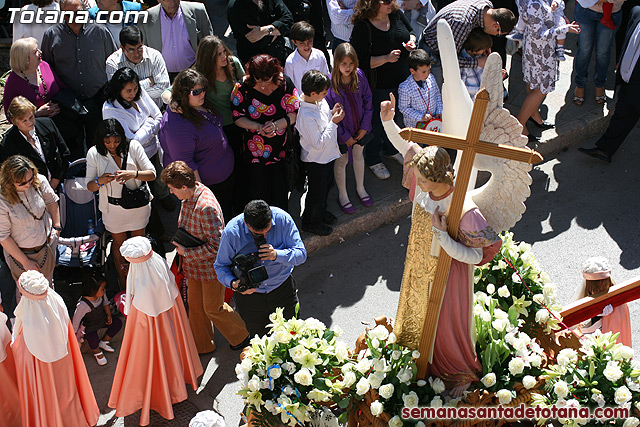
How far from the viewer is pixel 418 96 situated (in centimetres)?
742

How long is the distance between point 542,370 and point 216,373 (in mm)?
2720

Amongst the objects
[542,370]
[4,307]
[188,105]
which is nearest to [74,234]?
[4,307]

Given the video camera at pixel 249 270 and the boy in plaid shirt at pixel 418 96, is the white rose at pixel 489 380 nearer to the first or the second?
the video camera at pixel 249 270

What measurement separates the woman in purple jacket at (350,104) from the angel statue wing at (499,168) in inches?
116

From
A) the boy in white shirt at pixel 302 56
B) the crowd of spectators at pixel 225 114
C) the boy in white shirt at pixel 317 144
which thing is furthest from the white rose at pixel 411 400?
the boy in white shirt at pixel 302 56

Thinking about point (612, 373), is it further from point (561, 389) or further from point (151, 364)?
point (151, 364)

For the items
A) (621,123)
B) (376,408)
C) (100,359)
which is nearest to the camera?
(376,408)

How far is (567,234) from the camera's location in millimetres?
7609

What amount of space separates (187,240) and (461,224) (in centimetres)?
244

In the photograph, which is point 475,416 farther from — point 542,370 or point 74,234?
point 74,234

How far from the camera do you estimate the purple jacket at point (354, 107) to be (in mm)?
7180

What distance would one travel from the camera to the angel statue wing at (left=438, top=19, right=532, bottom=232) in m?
4.07

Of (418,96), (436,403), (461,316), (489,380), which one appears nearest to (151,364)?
(436,403)
